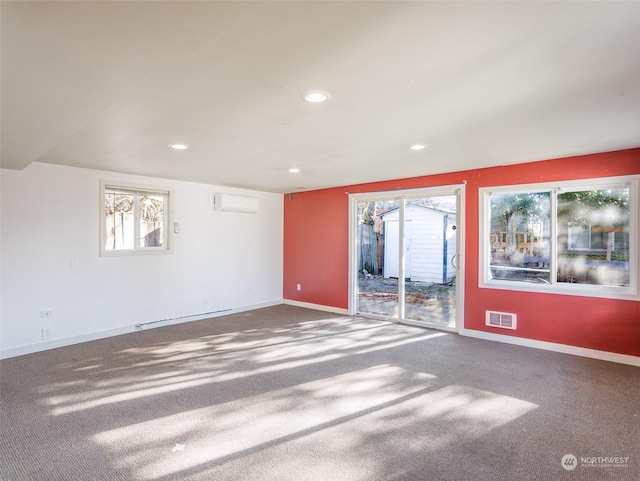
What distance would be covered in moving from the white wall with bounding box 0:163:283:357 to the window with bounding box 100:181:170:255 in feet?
0.36

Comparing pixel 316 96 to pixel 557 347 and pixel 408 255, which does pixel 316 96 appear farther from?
pixel 557 347

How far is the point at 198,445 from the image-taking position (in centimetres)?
235

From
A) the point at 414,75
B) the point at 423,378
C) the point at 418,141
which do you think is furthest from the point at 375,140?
the point at 423,378

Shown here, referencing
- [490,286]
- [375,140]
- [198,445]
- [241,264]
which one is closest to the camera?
[198,445]

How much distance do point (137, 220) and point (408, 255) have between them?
4.12 metres

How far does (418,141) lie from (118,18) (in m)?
2.75

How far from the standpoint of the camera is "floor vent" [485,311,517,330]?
461cm

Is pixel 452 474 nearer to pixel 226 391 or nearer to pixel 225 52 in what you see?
pixel 226 391

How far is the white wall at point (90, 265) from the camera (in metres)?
4.20

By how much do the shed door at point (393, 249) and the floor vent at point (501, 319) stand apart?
1.32m

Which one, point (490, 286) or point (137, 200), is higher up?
point (137, 200)

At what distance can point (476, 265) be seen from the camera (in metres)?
4.93

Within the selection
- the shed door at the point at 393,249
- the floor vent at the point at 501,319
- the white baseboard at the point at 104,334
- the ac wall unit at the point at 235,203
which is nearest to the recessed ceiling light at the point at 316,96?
the shed door at the point at 393,249

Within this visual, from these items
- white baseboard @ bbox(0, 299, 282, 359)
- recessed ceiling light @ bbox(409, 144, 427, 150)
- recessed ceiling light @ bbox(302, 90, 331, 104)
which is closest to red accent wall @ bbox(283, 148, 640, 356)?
white baseboard @ bbox(0, 299, 282, 359)
